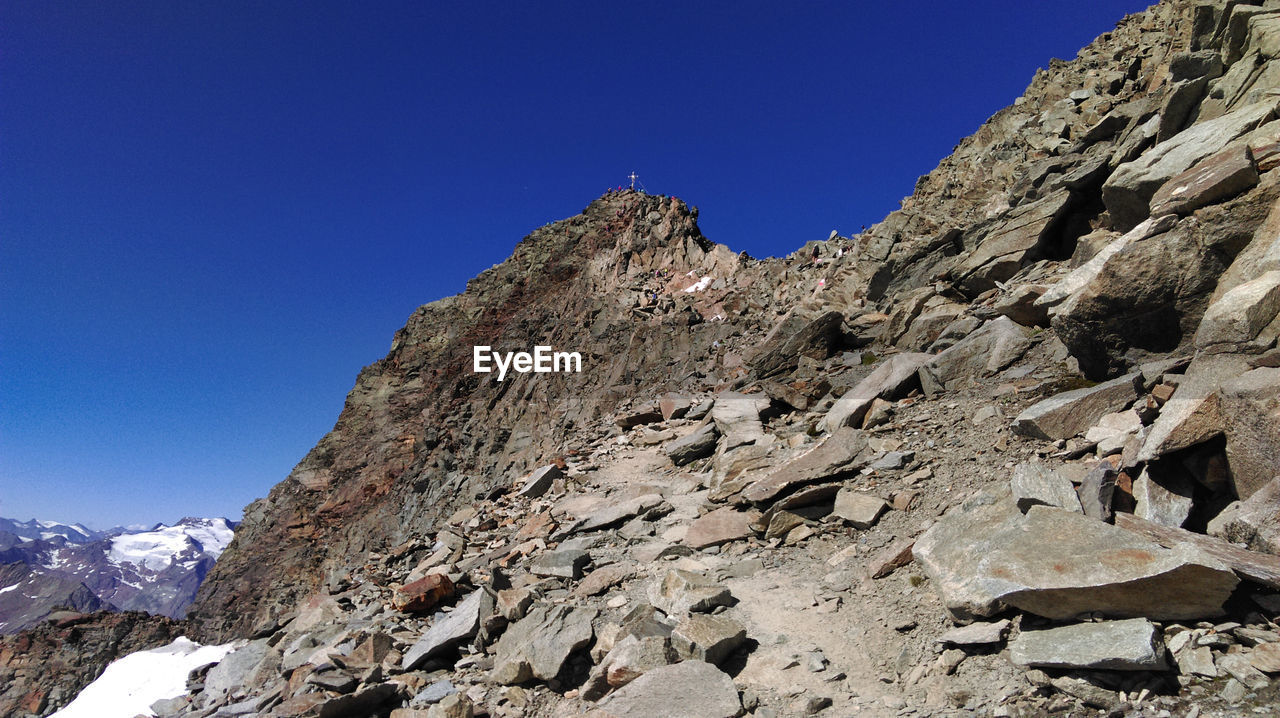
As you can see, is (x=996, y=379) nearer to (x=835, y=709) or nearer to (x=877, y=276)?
(x=835, y=709)

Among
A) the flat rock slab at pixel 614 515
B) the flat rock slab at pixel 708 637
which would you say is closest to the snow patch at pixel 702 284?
the flat rock slab at pixel 614 515

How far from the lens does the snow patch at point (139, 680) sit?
16297 millimetres

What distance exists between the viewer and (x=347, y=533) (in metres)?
32.2

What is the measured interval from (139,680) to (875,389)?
951 inches

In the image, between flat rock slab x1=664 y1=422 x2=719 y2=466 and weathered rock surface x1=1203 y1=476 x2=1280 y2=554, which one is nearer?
weathered rock surface x1=1203 y1=476 x2=1280 y2=554

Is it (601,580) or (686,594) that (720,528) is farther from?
(686,594)

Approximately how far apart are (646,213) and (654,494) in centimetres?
3012

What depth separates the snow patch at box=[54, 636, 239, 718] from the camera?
16.3 m

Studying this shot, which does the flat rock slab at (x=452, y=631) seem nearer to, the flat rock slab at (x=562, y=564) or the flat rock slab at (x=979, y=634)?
the flat rock slab at (x=562, y=564)

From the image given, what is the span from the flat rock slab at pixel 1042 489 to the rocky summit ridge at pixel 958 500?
0.10 ft

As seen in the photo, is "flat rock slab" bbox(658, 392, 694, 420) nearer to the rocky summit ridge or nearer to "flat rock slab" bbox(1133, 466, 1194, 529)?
the rocky summit ridge

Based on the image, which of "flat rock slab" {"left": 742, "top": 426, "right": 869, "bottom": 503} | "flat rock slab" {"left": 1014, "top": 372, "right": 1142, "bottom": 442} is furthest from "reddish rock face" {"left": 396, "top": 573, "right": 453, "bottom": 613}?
"flat rock slab" {"left": 1014, "top": 372, "right": 1142, "bottom": 442}

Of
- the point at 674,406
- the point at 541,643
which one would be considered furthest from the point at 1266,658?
the point at 674,406

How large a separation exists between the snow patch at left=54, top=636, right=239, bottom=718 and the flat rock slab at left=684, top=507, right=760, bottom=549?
14.1m
